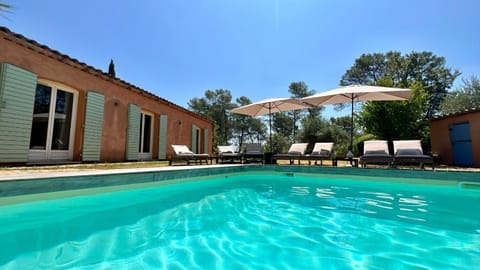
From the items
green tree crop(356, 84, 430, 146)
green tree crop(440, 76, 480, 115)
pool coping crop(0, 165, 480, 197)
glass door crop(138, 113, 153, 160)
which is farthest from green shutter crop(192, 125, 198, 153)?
green tree crop(440, 76, 480, 115)

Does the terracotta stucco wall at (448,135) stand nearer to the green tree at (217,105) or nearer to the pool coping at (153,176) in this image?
the pool coping at (153,176)

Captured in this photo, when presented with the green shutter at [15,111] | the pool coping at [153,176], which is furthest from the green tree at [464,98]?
the green shutter at [15,111]

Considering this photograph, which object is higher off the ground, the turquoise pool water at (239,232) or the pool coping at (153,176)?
the pool coping at (153,176)

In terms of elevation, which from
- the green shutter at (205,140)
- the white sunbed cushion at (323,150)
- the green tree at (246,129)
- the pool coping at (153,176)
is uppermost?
the green tree at (246,129)

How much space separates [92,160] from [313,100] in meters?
7.56

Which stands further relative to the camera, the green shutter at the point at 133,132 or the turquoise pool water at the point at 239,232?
the green shutter at the point at 133,132

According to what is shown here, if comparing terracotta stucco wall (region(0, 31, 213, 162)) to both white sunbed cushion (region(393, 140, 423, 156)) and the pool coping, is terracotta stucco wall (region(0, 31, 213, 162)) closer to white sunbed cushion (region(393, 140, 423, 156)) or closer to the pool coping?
the pool coping

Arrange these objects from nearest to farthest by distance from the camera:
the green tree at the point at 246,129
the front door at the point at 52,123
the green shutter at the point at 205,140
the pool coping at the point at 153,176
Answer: the pool coping at the point at 153,176, the front door at the point at 52,123, the green shutter at the point at 205,140, the green tree at the point at 246,129

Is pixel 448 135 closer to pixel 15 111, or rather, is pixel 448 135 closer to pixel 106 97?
pixel 106 97

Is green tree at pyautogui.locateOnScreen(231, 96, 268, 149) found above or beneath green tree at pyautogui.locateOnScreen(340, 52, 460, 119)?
beneath

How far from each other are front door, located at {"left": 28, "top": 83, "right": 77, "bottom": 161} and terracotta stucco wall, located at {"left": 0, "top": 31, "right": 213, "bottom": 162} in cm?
19

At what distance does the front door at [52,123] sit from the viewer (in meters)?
6.13

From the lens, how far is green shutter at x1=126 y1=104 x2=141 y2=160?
881 cm

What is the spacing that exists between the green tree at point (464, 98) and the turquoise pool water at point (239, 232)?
22155 mm
